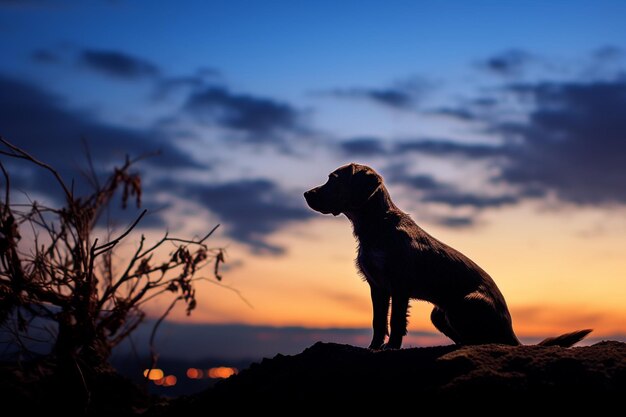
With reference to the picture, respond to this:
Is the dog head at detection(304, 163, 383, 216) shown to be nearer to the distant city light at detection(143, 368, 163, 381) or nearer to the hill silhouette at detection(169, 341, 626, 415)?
the hill silhouette at detection(169, 341, 626, 415)

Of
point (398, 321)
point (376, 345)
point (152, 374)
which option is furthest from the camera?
point (152, 374)

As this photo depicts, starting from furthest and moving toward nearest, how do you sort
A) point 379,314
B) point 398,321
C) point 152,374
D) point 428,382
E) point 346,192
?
point 152,374
point 346,192
point 379,314
point 398,321
point 428,382

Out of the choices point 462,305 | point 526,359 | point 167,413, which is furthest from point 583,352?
point 167,413

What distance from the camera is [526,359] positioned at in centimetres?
757

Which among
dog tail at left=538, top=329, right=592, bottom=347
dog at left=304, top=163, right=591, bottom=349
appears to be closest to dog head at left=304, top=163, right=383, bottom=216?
dog at left=304, top=163, right=591, bottom=349

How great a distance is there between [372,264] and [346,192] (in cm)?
97

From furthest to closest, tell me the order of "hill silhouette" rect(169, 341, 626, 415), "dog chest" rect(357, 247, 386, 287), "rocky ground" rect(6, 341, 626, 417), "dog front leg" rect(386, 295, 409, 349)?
"dog chest" rect(357, 247, 386, 287)
"dog front leg" rect(386, 295, 409, 349)
"hill silhouette" rect(169, 341, 626, 415)
"rocky ground" rect(6, 341, 626, 417)

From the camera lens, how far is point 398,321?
843cm

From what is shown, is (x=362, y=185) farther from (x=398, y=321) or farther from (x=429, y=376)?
(x=429, y=376)

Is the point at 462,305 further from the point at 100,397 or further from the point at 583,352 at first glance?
the point at 100,397

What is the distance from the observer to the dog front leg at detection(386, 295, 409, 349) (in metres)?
8.43

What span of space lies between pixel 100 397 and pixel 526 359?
5467 mm

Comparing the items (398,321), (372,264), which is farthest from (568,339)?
(372,264)

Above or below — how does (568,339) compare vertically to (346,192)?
below
